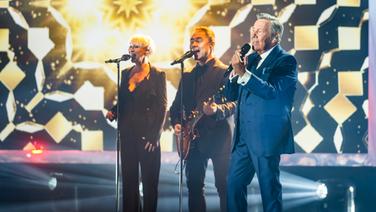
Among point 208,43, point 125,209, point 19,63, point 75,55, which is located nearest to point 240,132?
point 208,43

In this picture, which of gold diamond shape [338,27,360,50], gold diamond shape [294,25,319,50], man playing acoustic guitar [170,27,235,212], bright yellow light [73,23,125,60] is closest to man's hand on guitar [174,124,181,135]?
man playing acoustic guitar [170,27,235,212]

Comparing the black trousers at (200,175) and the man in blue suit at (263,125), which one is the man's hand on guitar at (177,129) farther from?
the man in blue suit at (263,125)

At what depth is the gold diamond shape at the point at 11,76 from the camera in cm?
571

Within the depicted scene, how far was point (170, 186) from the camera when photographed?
17.9 ft

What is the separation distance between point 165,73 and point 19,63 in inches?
64.7

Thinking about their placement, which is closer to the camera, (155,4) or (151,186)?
(151,186)

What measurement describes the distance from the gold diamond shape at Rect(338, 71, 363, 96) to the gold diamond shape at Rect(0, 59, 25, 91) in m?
3.39

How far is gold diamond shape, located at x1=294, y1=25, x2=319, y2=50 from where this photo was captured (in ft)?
17.4

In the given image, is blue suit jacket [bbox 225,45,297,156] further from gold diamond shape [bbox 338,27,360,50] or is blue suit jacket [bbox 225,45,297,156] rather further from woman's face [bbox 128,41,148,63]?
woman's face [bbox 128,41,148,63]

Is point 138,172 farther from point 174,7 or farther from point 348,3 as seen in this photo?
point 348,3

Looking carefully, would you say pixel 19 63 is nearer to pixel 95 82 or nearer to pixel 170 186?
pixel 95 82

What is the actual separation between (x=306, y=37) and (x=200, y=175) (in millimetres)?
1776

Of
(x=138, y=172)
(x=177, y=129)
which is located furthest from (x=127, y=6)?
(x=138, y=172)

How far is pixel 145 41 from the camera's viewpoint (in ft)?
17.9
